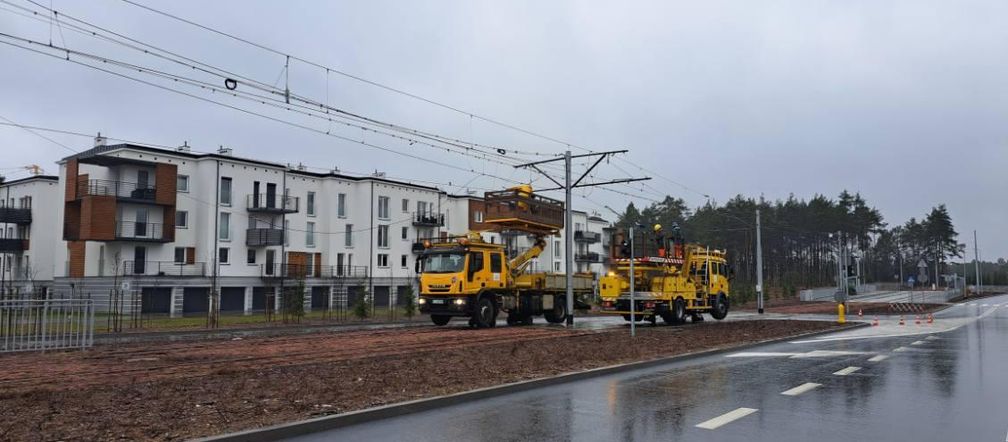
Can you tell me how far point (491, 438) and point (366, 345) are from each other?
37.1 ft

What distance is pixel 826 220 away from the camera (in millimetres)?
96438

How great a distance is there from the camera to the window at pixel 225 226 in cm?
4884

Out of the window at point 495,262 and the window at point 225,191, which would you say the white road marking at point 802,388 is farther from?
the window at point 225,191

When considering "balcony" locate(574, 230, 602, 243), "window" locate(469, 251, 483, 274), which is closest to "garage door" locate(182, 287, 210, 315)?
"window" locate(469, 251, 483, 274)

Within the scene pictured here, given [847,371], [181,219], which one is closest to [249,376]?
[847,371]

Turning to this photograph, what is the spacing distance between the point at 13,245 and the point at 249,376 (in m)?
52.5

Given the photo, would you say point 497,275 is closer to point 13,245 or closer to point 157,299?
point 157,299

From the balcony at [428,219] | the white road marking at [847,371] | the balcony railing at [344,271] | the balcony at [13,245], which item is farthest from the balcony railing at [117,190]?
the white road marking at [847,371]

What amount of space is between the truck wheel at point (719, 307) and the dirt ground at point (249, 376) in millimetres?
12335

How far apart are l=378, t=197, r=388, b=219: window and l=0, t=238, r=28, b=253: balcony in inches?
1020

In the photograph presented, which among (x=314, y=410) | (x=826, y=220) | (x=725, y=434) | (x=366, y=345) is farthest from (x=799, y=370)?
(x=826, y=220)

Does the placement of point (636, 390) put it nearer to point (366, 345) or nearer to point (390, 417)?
point (390, 417)

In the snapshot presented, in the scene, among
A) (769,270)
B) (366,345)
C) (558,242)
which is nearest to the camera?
(366,345)

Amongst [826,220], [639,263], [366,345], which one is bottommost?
[366,345]
